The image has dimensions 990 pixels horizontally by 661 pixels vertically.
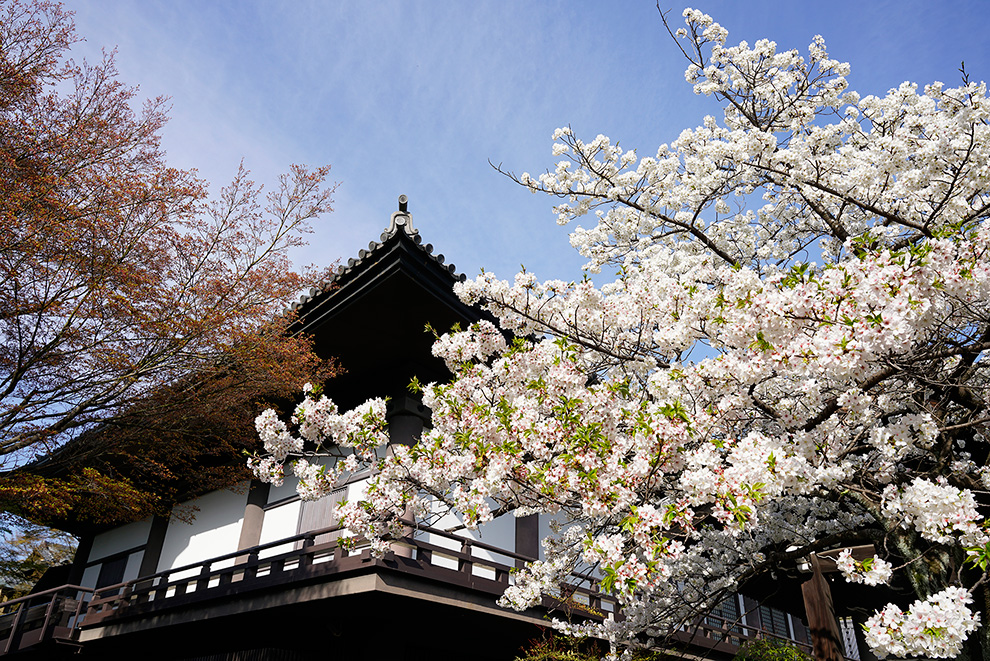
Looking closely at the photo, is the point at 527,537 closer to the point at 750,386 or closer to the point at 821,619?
the point at 821,619

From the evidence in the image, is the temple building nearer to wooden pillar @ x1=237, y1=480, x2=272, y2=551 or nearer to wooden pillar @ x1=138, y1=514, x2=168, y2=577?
wooden pillar @ x1=237, y1=480, x2=272, y2=551

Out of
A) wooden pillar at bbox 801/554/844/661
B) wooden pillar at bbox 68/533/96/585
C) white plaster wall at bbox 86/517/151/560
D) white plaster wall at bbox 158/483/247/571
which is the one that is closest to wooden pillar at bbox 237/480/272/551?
white plaster wall at bbox 158/483/247/571

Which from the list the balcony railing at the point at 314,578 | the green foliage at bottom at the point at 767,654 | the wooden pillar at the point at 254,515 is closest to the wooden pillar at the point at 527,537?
the balcony railing at the point at 314,578

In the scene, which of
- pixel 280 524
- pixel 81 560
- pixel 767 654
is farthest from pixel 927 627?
pixel 81 560

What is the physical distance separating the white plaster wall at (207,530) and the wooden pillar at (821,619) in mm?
8949

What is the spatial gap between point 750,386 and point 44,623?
11533 mm

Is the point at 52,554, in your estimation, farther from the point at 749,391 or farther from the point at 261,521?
the point at 749,391

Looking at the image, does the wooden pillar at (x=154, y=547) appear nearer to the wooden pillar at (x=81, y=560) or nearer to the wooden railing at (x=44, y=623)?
the wooden railing at (x=44, y=623)

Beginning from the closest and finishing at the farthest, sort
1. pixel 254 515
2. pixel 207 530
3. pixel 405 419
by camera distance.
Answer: pixel 405 419 → pixel 254 515 → pixel 207 530

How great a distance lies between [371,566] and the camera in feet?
22.9

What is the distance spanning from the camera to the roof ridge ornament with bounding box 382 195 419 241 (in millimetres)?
7645

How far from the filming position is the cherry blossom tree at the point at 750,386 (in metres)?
3.59

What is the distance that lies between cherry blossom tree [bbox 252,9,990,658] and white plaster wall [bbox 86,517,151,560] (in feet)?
28.8

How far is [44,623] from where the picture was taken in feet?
32.7
